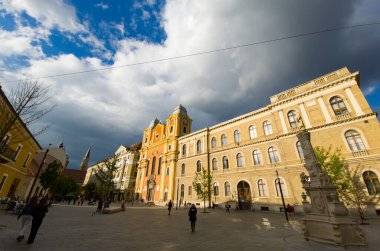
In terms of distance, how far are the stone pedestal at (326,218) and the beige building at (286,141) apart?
9003 millimetres

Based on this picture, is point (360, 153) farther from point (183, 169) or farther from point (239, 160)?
point (183, 169)

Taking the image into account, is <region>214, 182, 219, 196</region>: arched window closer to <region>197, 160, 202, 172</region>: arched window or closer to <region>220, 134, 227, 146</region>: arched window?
<region>197, 160, 202, 172</region>: arched window

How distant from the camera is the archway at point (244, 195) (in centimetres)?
2359

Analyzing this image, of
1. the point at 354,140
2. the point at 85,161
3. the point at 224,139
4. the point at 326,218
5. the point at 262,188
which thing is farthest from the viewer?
the point at 85,161

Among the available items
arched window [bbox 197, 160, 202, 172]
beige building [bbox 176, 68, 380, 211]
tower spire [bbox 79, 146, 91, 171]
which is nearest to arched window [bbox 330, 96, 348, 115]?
beige building [bbox 176, 68, 380, 211]

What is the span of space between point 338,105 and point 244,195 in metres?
15.9

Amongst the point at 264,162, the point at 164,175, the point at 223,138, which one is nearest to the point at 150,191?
the point at 164,175

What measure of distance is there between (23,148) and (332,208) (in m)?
30.4

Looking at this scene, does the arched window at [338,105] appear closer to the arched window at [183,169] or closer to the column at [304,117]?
the column at [304,117]

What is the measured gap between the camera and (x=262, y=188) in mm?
22562

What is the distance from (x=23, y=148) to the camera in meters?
21.6

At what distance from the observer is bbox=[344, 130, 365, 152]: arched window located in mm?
17022

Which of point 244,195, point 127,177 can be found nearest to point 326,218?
point 244,195

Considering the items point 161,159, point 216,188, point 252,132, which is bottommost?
point 216,188
